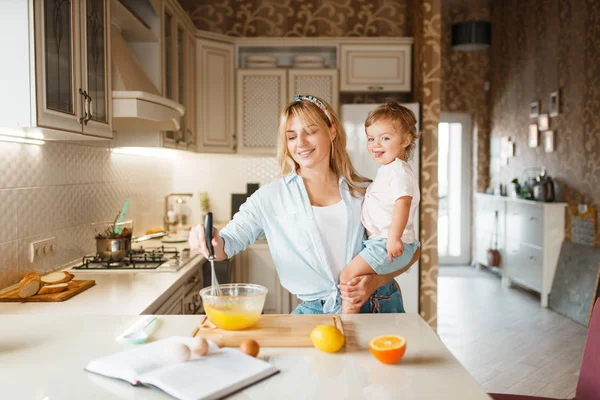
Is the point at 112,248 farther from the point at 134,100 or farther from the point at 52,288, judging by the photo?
the point at 134,100

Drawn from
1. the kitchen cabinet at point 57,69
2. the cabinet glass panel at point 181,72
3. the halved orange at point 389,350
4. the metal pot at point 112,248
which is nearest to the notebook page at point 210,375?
the halved orange at point 389,350

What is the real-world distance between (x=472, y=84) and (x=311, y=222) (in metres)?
6.27

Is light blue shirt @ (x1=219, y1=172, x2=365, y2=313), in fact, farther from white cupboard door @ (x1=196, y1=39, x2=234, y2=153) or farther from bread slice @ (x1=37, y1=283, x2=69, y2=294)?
white cupboard door @ (x1=196, y1=39, x2=234, y2=153)

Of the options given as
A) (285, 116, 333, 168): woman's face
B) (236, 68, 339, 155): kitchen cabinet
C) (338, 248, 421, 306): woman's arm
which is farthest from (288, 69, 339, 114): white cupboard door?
(338, 248, 421, 306): woman's arm

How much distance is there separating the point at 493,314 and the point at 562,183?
5.16ft

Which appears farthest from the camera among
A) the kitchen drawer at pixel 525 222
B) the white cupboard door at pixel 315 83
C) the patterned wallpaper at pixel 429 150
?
the kitchen drawer at pixel 525 222

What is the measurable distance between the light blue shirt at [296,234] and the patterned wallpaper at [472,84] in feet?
19.4

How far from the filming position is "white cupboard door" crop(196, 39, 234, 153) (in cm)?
425

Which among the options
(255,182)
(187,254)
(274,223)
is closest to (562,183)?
(255,182)

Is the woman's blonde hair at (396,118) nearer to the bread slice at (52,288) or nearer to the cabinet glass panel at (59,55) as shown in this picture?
the cabinet glass panel at (59,55)

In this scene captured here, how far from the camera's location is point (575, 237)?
5.12 metres

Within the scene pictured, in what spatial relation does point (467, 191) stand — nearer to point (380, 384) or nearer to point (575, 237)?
point (575, 237)

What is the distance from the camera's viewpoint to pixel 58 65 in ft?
5.99

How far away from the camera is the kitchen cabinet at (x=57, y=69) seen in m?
1.64
